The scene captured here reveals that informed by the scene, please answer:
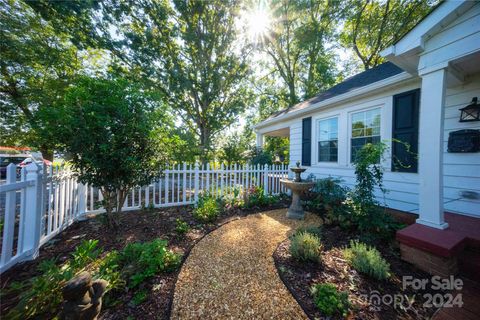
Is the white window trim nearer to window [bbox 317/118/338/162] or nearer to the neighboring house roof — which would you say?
window [bbox 317/118/338/162]

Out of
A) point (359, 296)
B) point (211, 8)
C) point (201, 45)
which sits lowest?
point (359, 296)

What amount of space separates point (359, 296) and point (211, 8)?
39.2ft

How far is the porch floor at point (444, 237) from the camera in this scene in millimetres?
2244

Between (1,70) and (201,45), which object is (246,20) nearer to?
(201,45)

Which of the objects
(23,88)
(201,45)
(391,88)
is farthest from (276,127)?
(23,88)

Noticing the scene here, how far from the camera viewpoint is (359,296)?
1.97 metres

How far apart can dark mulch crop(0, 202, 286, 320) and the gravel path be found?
0.57 feet

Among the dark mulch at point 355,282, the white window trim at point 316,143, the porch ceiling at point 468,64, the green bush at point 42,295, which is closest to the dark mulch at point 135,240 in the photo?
the green bush at point 42,295

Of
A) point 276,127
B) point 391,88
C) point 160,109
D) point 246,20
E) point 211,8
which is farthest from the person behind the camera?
point 246,20

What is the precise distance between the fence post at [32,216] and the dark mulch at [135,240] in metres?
0.18

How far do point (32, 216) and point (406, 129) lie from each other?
659 centimetres

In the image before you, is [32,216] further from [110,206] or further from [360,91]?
[360,91]

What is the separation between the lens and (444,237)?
2.40m

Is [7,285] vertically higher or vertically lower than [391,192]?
lower
